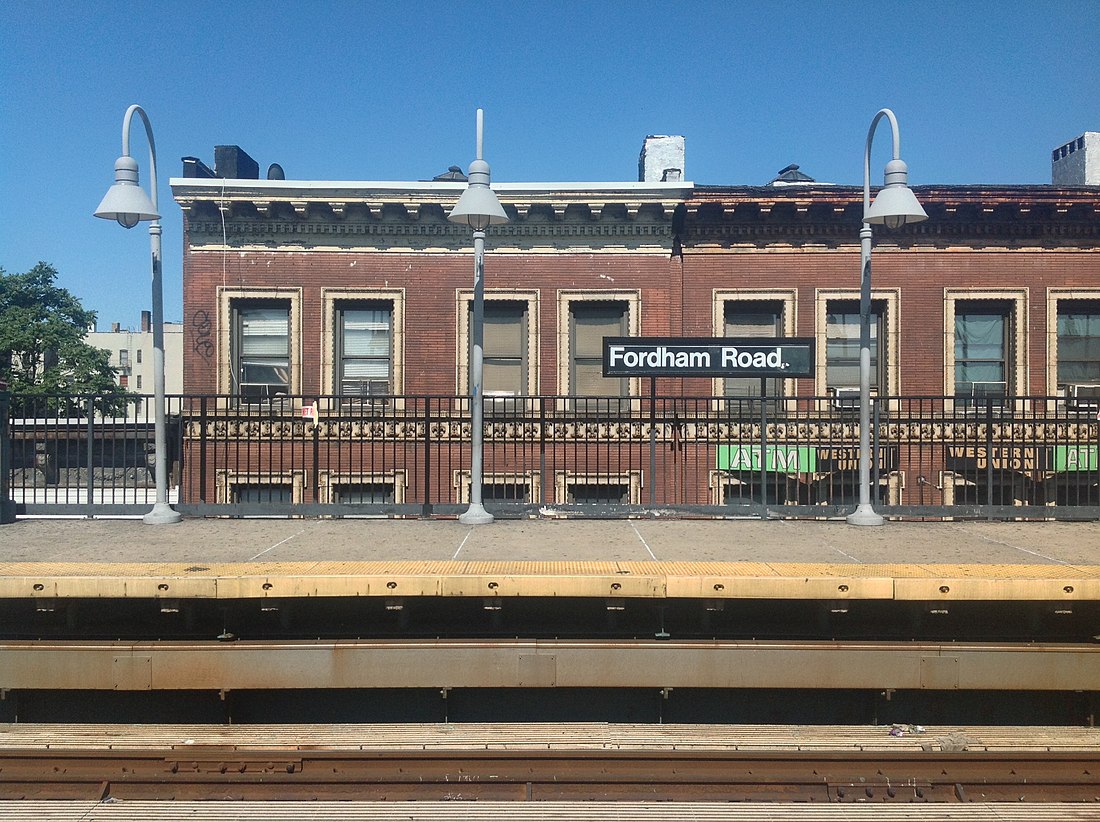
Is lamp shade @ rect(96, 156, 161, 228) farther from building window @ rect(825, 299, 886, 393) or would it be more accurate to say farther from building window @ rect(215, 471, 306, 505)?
building window @ rect(825, 299, 886, 393)

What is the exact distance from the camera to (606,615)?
6.98m

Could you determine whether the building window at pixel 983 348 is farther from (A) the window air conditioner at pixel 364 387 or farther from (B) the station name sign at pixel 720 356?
(A) the window air conditioner at pixel 364 387

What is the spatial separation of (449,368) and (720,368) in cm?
682

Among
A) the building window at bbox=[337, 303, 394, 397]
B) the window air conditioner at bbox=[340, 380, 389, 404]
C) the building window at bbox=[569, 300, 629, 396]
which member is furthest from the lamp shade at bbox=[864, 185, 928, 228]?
the window air conditioner at bbox=[340, 380, 389, 404]

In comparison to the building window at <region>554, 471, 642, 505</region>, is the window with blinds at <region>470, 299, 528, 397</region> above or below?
above

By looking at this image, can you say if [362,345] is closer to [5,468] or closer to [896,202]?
[5,468]

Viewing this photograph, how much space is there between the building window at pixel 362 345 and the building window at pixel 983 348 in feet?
40.2

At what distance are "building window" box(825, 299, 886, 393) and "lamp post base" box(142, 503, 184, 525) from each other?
1244 cm

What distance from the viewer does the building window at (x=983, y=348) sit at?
609 inches

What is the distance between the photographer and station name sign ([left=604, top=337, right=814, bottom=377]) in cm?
1008

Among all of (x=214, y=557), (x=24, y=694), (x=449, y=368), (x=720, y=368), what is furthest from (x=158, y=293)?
(x=720, y=368)

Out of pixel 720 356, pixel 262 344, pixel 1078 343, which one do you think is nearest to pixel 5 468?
pixel 262 344

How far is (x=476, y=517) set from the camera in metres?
9.38

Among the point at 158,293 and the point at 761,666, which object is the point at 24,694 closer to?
the point at 158,293
